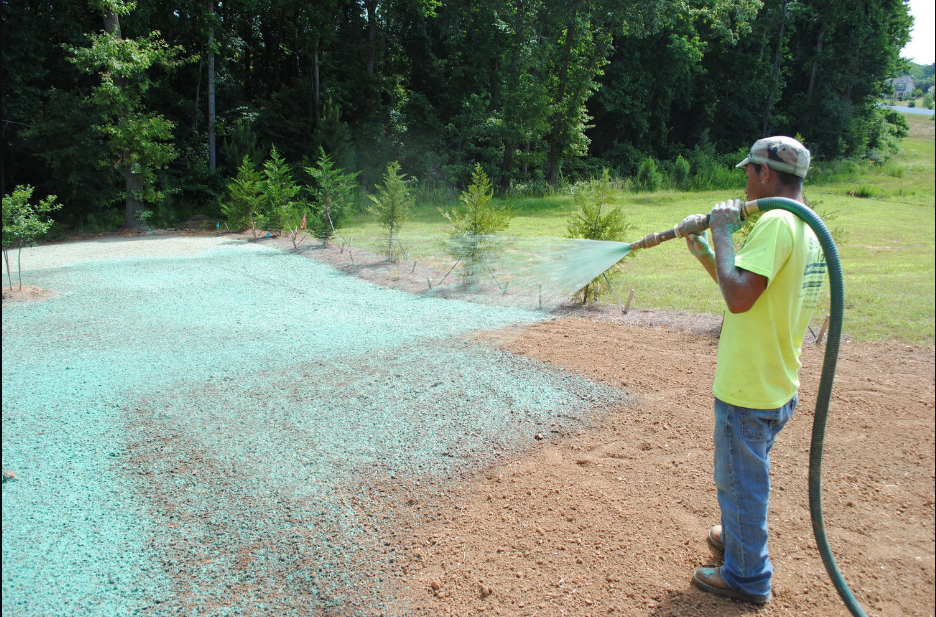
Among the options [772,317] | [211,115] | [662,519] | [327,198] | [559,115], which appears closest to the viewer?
[772,317]

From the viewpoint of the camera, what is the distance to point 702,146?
118 feet

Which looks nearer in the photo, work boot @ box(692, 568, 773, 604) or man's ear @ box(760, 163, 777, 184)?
man's ear @ box(760, 163, 777, 184)

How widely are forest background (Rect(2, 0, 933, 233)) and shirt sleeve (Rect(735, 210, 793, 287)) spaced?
15.1 meters

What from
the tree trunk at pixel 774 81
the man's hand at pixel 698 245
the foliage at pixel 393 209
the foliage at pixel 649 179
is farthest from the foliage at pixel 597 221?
the tree trunk at pixel 774 81

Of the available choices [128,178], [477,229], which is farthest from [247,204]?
[477,229]

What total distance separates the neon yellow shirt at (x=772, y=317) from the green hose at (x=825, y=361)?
57 mm

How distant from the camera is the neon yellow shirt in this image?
222 centimetres

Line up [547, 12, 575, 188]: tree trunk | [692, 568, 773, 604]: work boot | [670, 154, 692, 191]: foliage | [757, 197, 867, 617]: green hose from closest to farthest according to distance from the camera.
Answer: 1. [757, 197, 867, 617]: green hose
2. [692, 568, 773, 604]: work boot
3. [547, 12, 575, 188]: tree trunk
4. [670, 154, 692, 191]: foliage

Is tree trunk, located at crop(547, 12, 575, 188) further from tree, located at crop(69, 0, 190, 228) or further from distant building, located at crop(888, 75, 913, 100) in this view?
distant building, located at crop(888, 75, 913, 100)

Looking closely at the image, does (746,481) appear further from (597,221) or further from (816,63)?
(816,63)

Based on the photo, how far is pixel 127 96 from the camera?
55.7 ft

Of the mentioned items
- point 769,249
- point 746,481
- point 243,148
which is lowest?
point 746,481

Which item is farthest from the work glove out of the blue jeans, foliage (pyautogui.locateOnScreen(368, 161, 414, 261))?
foliage (pyautogui.locateOnScreen(368, 161, 414, 261))

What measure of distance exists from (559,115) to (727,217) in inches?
1125
